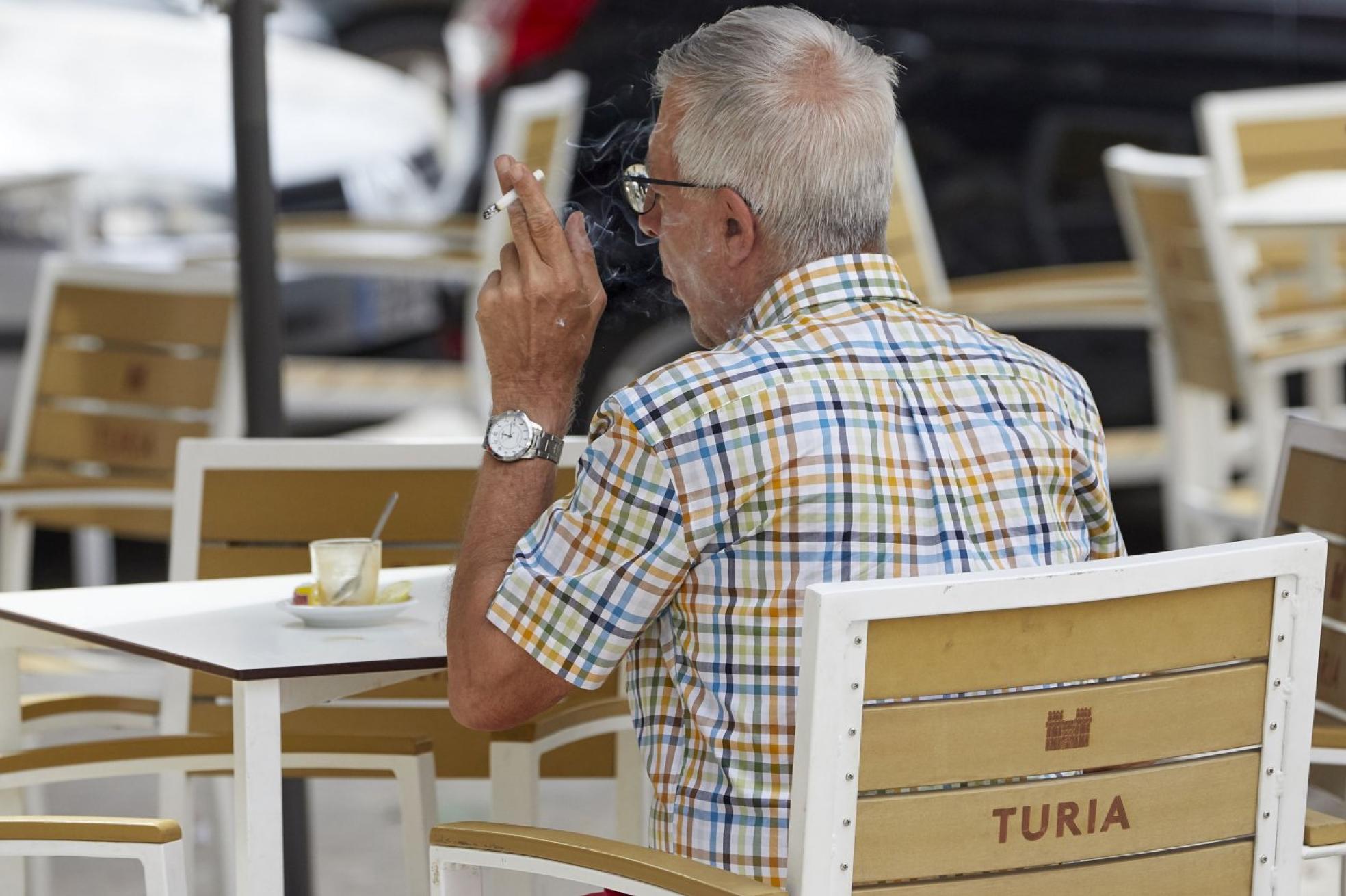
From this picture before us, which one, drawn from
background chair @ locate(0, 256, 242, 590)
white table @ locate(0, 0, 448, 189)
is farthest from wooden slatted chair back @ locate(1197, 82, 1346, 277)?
background chair @ locate(0, 256, 242, 590)

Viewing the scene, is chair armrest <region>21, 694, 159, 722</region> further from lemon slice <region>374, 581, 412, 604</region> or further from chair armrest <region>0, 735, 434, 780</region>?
lemon slice <region>374, 581, 412, 604</region>

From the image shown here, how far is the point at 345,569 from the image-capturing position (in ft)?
6.62

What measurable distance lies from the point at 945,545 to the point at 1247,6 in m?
→ 4.43

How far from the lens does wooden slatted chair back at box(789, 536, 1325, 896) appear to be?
141 centimetres

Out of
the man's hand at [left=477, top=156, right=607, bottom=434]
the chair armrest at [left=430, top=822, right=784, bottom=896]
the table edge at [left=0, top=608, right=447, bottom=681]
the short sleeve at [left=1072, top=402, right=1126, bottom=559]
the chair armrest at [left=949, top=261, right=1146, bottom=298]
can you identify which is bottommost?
the chair armrest at [left=430, top=822, right=784, bottom=896]

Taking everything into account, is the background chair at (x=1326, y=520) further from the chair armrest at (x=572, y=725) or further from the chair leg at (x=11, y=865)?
the chair leg at (x=11, y=865)

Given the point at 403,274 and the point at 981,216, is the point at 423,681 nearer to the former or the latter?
the point at 403,274

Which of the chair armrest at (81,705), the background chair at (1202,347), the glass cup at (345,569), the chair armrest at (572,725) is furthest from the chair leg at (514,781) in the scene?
the background chair at (1202,347)

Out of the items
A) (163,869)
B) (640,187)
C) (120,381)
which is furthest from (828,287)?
(120,381)

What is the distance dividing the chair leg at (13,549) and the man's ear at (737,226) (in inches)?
77.6

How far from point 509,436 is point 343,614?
0.31m

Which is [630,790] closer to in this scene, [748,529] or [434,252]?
[748,529]

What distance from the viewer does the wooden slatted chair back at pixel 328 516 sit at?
250 cm

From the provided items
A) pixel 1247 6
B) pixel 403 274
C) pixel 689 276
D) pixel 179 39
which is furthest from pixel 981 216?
pixel 689 276
